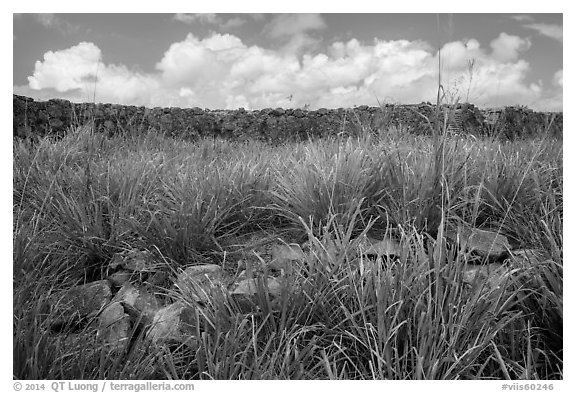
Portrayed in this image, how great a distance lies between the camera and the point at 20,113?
7.62 meters

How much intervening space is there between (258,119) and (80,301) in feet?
31.5

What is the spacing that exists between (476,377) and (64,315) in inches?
71.4

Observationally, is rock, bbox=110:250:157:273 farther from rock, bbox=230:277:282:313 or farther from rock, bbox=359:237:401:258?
rock, bbox=359:237:401:258

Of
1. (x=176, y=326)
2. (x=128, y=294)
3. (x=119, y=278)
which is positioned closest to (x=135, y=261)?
(x=119, y=278)

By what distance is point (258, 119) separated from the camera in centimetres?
1146

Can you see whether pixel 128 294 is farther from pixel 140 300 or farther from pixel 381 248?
pixel 381 248

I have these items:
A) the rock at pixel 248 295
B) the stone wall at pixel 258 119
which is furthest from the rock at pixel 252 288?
the stone wall at pixel 258 119

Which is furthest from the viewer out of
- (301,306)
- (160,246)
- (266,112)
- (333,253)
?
(266,112)

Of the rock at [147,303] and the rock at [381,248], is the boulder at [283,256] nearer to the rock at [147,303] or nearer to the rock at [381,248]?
the rock at [381,248]

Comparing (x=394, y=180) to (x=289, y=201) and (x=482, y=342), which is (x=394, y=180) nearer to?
(x=289, y=201)

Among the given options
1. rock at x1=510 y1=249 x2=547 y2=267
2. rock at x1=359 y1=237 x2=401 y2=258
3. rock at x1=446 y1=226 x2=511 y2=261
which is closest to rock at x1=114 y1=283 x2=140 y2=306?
rock at x1=359 y1=237 x2=401 y2=258

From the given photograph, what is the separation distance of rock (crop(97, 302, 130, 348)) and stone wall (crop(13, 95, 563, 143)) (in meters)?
6.56
